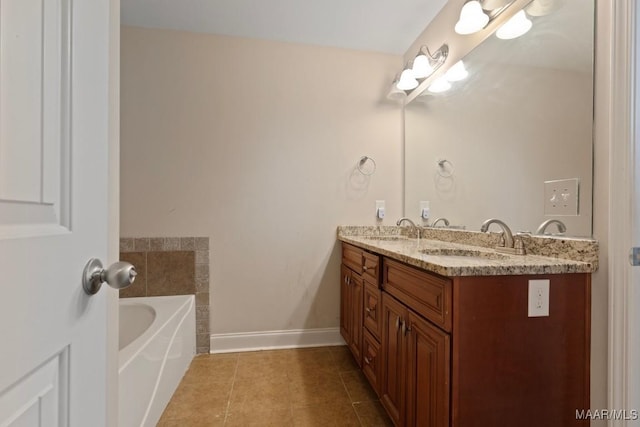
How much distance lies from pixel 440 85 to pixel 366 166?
0.75 meters

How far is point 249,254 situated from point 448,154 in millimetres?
1552

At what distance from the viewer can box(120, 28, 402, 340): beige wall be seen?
2.10m

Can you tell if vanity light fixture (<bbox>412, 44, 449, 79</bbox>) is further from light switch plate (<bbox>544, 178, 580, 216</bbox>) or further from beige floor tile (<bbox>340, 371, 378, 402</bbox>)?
beige floor tile (<bbox>340, 371, 378, 402</bbox>)

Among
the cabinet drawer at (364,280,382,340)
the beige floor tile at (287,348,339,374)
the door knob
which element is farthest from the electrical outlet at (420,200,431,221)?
the door knob

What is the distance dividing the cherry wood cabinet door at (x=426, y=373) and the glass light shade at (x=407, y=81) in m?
1.66

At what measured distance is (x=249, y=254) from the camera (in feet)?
7.25

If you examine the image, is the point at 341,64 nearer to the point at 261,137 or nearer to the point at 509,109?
the point at 261,137

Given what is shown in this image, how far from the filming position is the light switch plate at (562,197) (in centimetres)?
110

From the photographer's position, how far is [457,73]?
1787mm

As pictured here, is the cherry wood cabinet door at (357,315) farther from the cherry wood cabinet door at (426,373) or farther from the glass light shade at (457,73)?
the glass light shade at (457,73)

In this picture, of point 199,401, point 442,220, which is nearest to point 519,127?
point 442,220

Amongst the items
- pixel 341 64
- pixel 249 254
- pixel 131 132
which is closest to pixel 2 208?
pixel 249 254

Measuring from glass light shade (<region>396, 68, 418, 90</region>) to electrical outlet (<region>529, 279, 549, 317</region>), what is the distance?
1.64 meters

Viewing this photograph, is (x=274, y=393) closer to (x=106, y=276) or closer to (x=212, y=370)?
(x=212, y=370)
